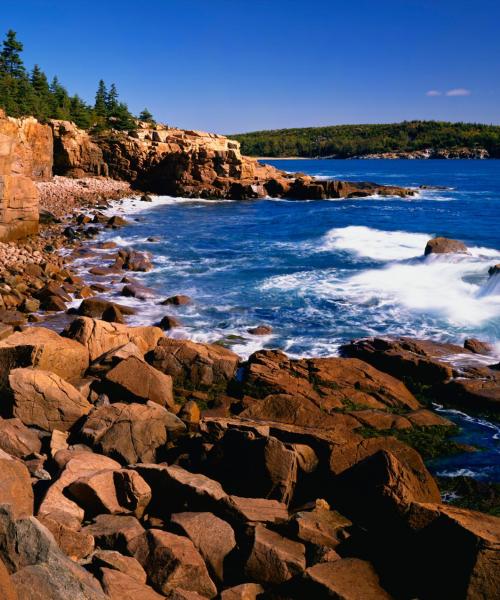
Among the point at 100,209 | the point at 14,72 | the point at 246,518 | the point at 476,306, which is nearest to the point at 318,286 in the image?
the point at 476,306

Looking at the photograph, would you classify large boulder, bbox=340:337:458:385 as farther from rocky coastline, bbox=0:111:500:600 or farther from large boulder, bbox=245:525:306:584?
large boulder, bbox=245:525:306:584

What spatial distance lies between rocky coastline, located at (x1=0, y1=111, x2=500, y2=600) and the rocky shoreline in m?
0.02

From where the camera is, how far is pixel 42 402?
970cm

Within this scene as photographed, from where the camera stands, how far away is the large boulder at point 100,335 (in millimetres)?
12680

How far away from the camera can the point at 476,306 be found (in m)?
20.0

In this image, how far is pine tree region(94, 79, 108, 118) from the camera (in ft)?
243

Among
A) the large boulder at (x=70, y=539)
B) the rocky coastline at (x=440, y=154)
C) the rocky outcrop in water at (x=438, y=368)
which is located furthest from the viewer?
the rocky coastline at (x=440, y=154)

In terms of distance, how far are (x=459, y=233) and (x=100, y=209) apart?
27.4 metres

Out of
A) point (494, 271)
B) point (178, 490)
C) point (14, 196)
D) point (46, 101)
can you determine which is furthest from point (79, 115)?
point (178, 490)

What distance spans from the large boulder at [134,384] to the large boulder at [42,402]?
981 mm

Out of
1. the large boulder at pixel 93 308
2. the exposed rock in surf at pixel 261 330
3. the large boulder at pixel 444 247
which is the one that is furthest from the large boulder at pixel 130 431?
the large boulder at pixel 444 247

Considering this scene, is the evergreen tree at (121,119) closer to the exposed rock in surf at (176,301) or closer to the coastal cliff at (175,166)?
the coastal cliff at (175,166)

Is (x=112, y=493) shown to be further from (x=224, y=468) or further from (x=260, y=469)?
(x=260, y=469)

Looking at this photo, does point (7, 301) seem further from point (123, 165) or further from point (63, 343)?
point (123, 165)
